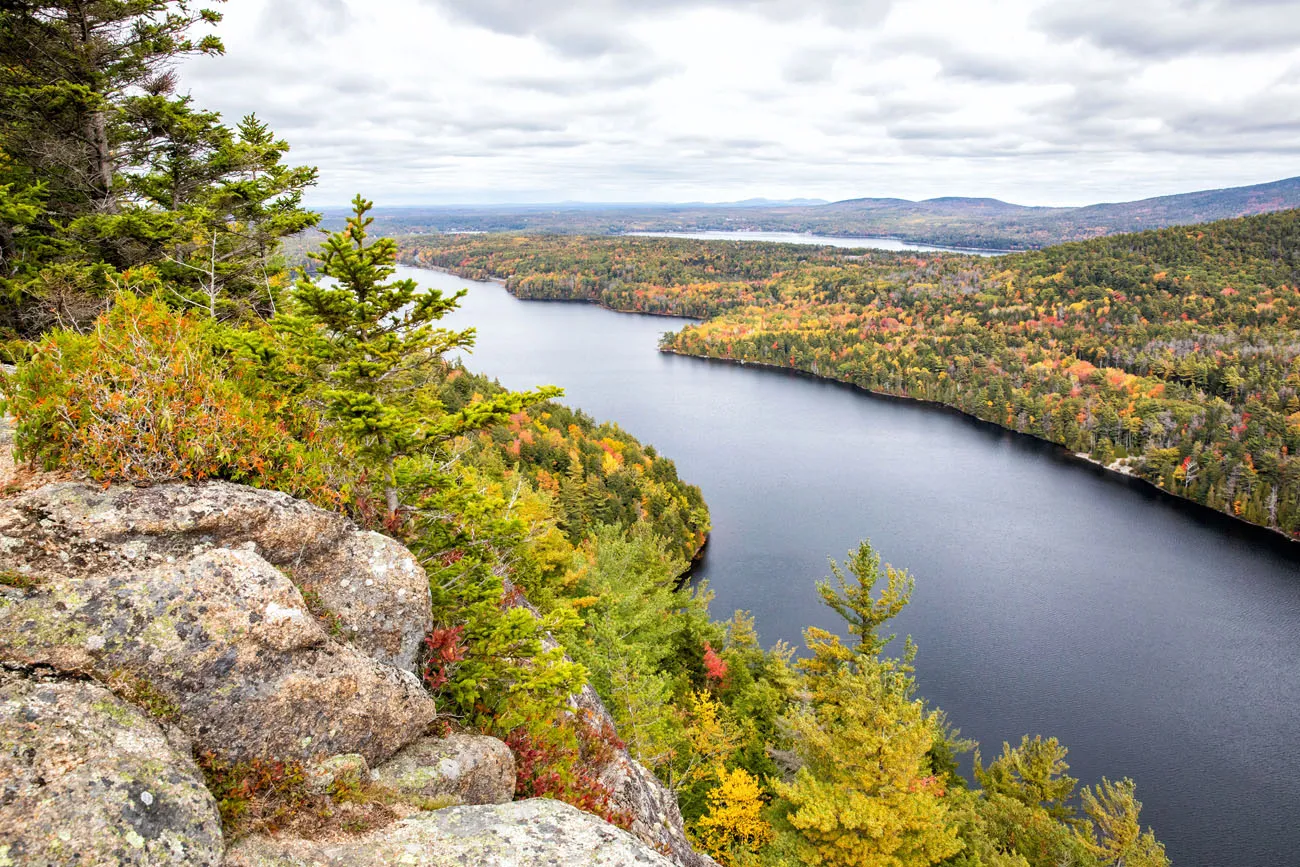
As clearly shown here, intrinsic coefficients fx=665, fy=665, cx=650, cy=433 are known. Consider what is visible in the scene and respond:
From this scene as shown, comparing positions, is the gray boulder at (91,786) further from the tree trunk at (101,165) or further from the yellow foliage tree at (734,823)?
the yellow foliage tree at (734,823)

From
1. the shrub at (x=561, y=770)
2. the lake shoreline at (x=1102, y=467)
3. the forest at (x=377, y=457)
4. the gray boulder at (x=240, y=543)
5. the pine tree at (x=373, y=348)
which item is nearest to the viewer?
the gray boulder at (x=240, y=543)

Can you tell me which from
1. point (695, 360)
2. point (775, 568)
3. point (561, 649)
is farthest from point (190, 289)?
point (695, 360)

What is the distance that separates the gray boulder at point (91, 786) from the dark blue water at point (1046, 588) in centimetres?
3757

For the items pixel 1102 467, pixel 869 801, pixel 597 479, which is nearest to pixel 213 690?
pixel 869 801

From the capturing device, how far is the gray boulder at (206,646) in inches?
217

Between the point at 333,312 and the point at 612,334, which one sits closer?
the point at 333,312

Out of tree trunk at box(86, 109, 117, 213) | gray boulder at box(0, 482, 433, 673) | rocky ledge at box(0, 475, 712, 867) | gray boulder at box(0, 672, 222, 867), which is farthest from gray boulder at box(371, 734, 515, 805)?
tree trunk at box(86, 109, 117, 213)

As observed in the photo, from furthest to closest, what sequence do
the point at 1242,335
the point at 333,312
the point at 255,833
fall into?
1. the point at 1242,335
2. the point at 333,312
3. the point at 255,833

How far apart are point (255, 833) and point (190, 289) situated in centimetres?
1222

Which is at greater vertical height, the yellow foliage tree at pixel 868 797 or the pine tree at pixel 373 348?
the pine tree at pixel 373 348

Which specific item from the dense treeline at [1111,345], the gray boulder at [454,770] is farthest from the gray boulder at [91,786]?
the dense treeline at [1111,345]

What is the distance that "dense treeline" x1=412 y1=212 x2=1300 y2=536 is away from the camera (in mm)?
80375

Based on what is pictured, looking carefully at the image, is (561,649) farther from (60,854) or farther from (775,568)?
(775,568)

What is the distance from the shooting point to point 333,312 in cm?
819
